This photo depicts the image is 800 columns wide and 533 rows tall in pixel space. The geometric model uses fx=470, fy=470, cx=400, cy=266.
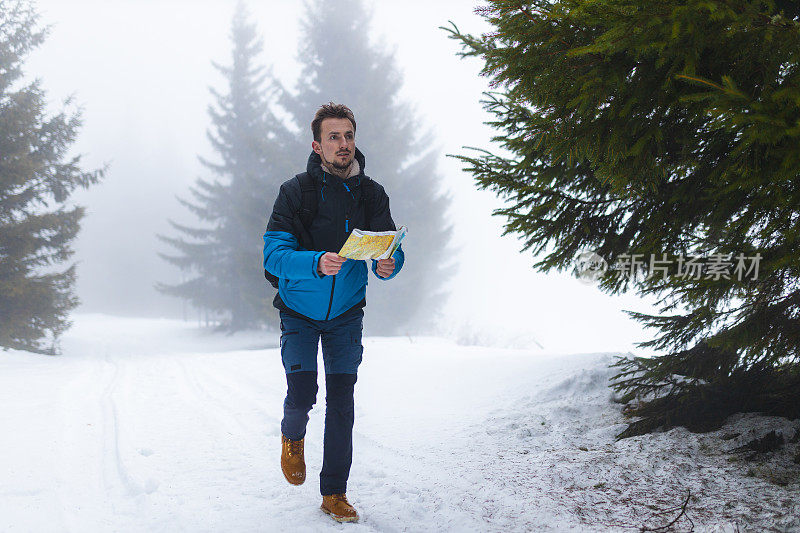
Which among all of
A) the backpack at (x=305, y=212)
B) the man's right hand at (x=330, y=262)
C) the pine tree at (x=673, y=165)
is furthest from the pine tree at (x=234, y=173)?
the man's right hand at (x=330, y=262)

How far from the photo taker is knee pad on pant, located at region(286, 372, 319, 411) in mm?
2985

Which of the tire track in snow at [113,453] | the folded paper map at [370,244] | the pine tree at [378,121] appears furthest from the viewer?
the pine tree at [378,121]

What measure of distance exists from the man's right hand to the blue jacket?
0.24 m

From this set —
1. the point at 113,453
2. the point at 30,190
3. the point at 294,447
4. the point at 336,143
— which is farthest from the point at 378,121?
the point at 294,447

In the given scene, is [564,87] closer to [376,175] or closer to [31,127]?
[31,127]

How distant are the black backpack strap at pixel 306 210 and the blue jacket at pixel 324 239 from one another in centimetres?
2

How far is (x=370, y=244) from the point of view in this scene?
2557 millimetres

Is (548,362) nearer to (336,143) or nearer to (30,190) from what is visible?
(336,143)

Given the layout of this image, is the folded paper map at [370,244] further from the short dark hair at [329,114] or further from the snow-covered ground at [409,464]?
the snow-covered ground at [409,464]

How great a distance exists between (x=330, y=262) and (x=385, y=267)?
1.56 feet

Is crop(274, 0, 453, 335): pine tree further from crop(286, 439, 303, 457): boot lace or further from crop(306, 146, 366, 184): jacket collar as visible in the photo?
crop(286, 439, 303, 457): boot lace

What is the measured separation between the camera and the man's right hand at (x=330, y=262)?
2576 mm

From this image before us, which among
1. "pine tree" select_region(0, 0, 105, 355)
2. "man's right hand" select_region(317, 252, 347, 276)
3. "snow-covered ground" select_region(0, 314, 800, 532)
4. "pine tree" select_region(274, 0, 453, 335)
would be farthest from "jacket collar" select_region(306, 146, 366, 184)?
"pine tree" select_region(274, 0, 453, 335)

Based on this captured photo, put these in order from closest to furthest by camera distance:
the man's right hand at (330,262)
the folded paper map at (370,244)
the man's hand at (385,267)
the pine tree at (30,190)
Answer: the folded paper map at (370,244)
the man's right hand at (330,262)
the man's hand at (385,267)
the pine tree at (30,190)
